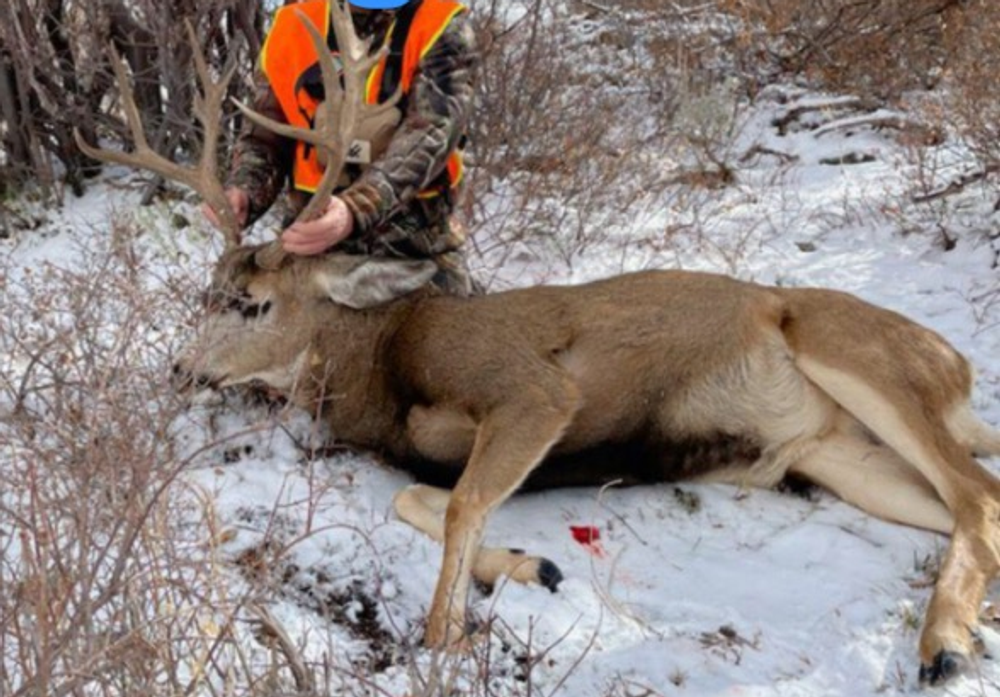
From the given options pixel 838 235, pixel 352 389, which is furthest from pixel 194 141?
pixel 838 235

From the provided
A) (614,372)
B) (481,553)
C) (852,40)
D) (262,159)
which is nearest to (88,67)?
(262,159)

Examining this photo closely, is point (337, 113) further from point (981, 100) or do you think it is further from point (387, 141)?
point (981, 100)

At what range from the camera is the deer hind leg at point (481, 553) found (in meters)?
3.76

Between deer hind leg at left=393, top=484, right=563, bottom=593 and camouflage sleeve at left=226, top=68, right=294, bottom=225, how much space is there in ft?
4.70

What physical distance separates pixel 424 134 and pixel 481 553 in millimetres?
1638

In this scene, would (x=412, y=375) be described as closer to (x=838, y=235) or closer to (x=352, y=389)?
(x=352, y=389)

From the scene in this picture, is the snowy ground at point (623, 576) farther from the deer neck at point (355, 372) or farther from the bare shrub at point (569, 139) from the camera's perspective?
the bare shrub at point (569, 139)

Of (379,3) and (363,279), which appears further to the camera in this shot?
(379,3)

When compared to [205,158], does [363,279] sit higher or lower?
lower

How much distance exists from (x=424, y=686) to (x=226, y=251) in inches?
102

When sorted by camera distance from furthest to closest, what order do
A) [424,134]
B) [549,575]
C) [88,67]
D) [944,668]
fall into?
[88,67]
[424,134]
[549,575]
[944,668]

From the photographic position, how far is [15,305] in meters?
4.62

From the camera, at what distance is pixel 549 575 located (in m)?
3.77

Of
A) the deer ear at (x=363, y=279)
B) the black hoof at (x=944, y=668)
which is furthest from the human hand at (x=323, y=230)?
the black hoof at (x=944, y=668)
